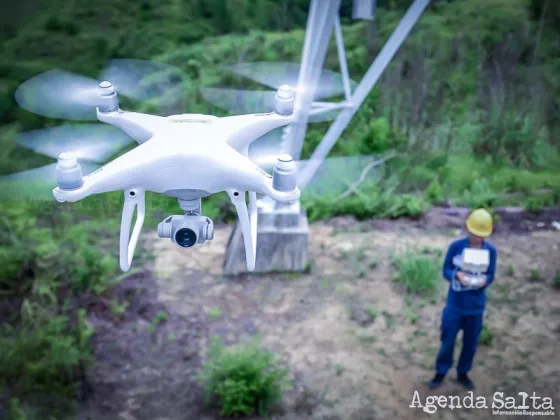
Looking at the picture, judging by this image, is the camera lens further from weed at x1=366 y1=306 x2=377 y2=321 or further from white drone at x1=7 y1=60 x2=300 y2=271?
weed at x1=366 y1=306 x2=377 y2=321

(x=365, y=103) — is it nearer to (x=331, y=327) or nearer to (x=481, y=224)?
(x=331, y=327)

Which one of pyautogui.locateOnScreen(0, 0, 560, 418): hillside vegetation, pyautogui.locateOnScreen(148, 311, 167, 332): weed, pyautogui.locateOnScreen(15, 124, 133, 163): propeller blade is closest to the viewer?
pyautogui.locateOnScreen(15, 124, 133, 163): propeller blade

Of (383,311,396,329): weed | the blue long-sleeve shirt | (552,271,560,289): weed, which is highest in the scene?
the blue long-sleeve shirt

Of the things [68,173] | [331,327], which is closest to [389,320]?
[331,327]

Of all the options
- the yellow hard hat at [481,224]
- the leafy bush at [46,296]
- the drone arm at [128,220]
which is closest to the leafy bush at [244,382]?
the leafy bush at [46,296]

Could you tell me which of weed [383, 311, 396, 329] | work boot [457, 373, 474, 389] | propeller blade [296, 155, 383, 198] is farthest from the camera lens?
propeller blade [296, 155, 383, 198]

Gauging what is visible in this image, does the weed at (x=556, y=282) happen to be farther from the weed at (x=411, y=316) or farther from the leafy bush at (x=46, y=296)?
the leafy bush at (x=46, y=296)
